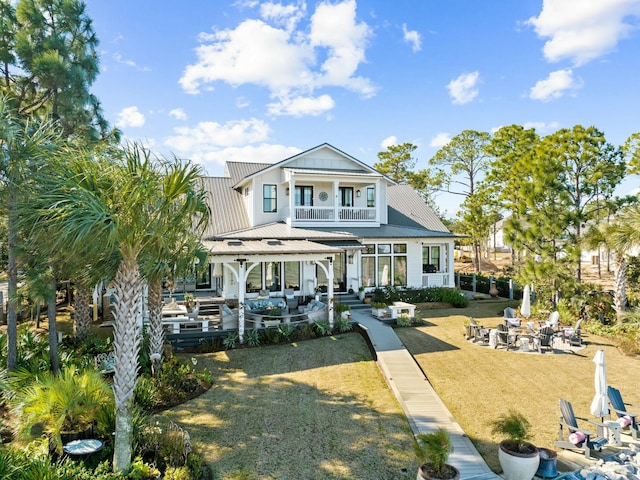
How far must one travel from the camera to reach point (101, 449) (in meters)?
7.25

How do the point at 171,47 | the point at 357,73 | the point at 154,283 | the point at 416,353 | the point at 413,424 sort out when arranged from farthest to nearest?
the point at 357,73 < the point at 171,47 < the point at 416,353 < the point at 154,283 < the point at 413,424

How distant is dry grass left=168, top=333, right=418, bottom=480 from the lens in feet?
24.1

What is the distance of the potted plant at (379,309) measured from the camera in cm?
1927

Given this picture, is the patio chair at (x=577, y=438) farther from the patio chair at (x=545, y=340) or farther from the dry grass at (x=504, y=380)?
the patio chair at (x=545, y=340)

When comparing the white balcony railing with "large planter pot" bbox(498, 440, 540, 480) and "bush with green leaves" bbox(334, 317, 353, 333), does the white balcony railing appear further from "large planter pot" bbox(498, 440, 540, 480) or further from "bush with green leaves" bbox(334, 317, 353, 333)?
"large planter pot" bbox(498, 440, 540, 480)

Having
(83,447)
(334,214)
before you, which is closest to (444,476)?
(83,447)

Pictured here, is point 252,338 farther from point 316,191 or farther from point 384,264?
point 316,191

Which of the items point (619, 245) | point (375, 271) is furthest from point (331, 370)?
point (619, 245)

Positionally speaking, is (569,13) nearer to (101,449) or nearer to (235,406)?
(235,406)

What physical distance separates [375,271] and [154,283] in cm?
1474

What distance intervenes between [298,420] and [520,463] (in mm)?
4751

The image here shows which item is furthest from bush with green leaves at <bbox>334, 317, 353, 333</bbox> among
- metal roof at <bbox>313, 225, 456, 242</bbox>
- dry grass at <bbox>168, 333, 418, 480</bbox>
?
metal roof at <bbox>313, 225, 456, 242</bbox>

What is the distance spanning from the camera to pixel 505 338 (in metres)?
15.2

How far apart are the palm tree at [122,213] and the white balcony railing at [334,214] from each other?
16191 millimetres
